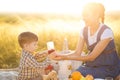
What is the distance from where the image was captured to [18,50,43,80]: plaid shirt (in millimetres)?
4285

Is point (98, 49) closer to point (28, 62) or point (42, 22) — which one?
point (28, 62)

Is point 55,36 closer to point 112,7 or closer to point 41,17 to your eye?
point 41,17

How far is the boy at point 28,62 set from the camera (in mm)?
4285

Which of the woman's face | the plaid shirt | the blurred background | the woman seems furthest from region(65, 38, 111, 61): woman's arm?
the blurred background

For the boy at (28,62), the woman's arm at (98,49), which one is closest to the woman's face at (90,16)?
the woman's arm at (98,49)

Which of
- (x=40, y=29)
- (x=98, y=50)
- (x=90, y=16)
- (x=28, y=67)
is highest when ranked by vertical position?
(x=90, y=16)

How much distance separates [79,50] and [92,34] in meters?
0.28

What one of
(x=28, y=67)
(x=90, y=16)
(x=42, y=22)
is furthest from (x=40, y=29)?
(x=90, y=16)

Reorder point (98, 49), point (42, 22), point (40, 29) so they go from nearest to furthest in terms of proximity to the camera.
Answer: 1. point (98, 49)
2. point (40, 29)
3. point (42, 22)

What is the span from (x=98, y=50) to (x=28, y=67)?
74cm

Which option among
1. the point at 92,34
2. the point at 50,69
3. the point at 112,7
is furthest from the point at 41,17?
the point at 92,34

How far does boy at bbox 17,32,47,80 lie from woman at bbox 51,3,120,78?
272 millimetres

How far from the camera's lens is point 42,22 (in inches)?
238

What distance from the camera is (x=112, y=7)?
606cm
